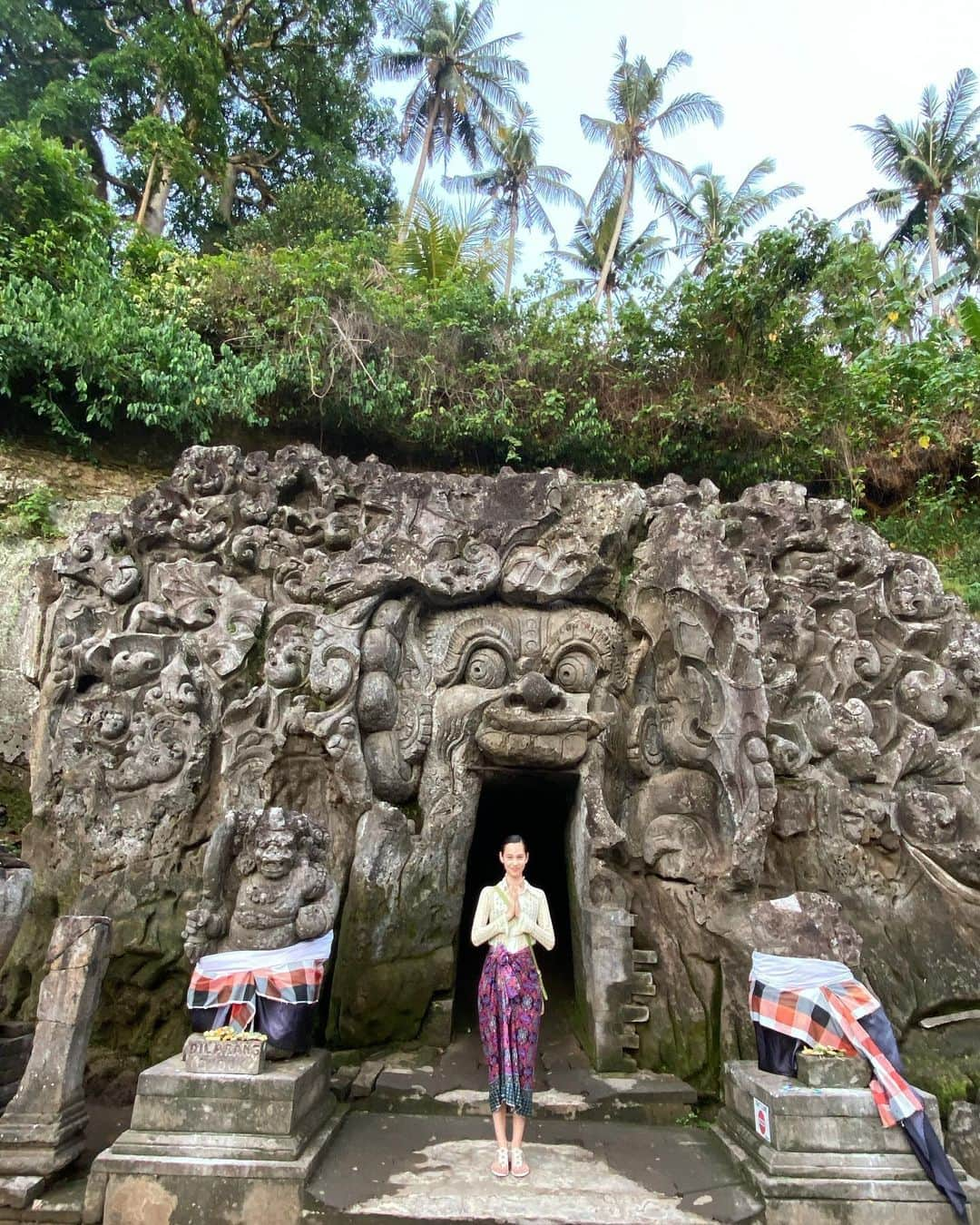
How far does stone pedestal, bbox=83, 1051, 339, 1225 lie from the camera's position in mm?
3816

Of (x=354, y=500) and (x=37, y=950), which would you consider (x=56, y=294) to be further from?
(x=37, y=950)

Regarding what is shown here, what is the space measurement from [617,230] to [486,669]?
61.2ft

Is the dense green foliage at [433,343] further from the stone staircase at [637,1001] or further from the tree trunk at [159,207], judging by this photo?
the stone staircase at [637,1001]

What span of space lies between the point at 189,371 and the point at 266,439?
1.48m

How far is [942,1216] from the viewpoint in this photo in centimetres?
371

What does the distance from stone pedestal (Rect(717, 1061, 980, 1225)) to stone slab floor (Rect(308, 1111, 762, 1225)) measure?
0.64 ft

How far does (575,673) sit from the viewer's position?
6.48 metres

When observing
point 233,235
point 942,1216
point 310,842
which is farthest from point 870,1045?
point 233,235

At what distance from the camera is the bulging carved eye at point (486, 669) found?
6.41 m

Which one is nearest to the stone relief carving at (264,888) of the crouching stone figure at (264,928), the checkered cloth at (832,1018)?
the crouching stone figure at (264,928)

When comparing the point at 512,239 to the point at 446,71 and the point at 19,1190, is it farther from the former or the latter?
the point at 19,1190

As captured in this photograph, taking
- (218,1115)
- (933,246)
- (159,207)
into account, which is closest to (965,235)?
(933,246)

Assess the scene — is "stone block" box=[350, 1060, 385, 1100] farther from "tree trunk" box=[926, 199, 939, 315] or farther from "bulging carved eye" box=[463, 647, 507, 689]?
"tree trunk" box=[926, 199, 939, 315]

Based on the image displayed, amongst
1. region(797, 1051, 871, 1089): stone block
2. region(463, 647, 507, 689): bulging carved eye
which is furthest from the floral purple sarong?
region(463, 647, 507, 689): bulging carved eye
